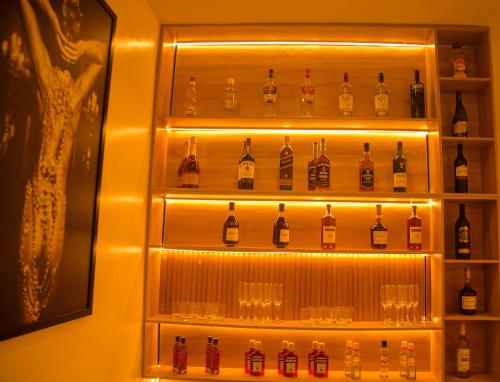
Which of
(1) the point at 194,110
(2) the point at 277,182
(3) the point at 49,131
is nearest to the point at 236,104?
(1) the point at 194,110

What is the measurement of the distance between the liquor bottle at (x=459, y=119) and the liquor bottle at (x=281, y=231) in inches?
43.9

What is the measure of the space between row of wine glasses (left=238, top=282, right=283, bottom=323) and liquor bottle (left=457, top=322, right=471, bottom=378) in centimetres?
100

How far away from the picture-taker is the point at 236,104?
2.51 meters

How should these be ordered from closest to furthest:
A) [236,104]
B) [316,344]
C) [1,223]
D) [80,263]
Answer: [1,223] < [80,263] < [316,344] < [236,104]

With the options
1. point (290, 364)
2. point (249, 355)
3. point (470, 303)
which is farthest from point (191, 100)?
point (470, 303)

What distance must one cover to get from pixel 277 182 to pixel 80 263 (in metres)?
1.34

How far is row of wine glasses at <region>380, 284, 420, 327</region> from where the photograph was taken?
86.1 inches

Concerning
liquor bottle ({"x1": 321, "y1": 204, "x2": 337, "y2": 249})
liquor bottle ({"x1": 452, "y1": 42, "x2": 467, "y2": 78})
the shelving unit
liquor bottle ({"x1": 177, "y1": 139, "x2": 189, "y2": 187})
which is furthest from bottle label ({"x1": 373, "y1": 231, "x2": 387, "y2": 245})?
liquor bottle ({"x1": 177, "y1": 139, "x2": 189, "y2": 187})

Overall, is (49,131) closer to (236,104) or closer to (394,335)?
(236,104)

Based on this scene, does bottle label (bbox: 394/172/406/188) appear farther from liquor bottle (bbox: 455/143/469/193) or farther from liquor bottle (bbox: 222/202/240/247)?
liquor bottle (bbox: 222/202/240/247)

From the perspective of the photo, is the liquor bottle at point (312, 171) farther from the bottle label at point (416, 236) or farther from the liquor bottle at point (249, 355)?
the liquor bottle at point (249, 355)

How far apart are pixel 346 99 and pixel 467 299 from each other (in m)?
1.32

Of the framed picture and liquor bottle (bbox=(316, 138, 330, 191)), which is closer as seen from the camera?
the framed picture

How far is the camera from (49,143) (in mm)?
1248
